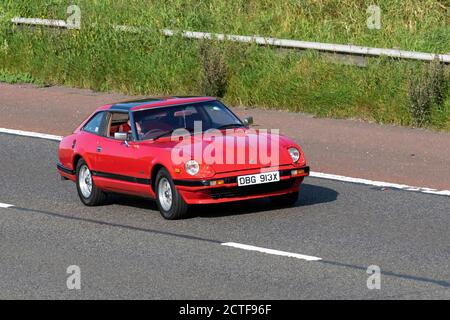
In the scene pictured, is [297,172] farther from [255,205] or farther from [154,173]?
[154,173]

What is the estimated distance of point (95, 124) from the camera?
16.3m

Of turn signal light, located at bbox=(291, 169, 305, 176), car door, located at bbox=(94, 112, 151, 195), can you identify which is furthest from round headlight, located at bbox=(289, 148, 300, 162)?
car door, located at bbox=(94, 112, 151, 195)

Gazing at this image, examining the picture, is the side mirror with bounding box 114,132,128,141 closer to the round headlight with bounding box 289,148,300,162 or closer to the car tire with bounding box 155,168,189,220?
the car tire with bounding box 155,168,189,220

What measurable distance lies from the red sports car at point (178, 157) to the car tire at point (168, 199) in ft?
0.04

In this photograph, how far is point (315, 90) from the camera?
21484 millimetres

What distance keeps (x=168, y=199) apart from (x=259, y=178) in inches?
43.7

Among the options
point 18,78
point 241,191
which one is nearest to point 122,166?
point 241,191

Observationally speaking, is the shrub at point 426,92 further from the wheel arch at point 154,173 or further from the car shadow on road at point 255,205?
the wheel arch at point 154,173

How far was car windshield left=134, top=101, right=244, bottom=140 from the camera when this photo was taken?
50.4 ft

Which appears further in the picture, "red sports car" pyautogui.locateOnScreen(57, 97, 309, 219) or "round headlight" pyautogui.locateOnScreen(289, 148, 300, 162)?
"round headlight" pyautogui.locateOnScreen(289, 148, 300, 162)

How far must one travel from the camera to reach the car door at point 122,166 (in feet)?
48.9

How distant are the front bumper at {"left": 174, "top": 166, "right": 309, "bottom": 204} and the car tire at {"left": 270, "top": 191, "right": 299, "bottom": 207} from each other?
38cm
